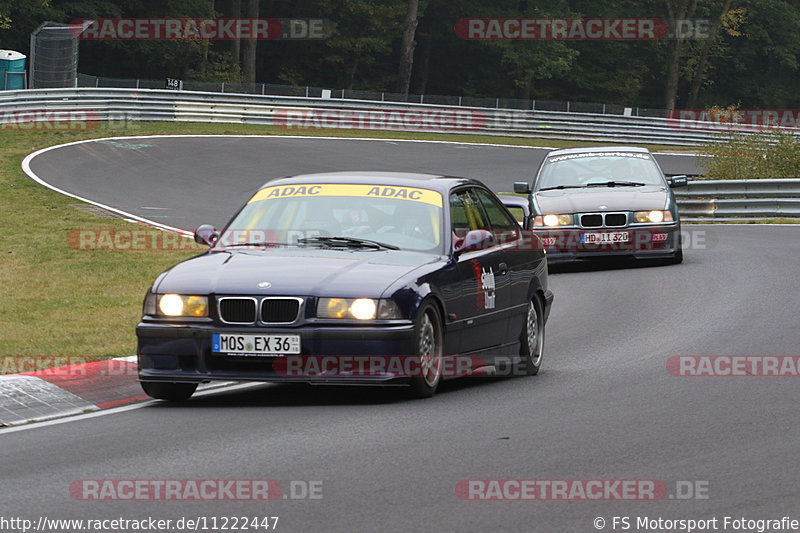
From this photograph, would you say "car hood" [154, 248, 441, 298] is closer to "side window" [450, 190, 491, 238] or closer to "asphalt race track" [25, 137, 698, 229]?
"side window" [450, 190, 491, 238]

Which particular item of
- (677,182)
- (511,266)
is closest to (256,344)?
(511,266)

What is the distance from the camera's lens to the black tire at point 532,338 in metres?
10.5

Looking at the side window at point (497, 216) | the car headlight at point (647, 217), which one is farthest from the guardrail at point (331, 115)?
the side window at point (497, 216)

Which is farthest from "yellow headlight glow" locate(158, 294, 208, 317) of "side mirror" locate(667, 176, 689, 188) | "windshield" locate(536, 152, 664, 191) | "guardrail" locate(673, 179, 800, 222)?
"guardrail" locate(673, 179, 800, 222)

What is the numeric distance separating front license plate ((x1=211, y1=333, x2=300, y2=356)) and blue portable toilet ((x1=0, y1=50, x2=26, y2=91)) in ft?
141

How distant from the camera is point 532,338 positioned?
35.4 ft

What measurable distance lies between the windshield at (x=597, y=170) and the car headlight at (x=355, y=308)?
10.9 meters

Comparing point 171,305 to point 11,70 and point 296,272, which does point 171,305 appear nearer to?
point 296,272

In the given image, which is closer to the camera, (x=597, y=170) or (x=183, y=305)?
(x=183, y=305)

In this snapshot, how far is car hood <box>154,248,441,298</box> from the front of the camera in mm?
8555

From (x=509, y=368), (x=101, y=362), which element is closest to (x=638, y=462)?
(x=509, y=368)

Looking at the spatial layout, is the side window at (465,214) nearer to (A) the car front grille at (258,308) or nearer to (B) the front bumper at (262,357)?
(B) the front bumper at (262,357)

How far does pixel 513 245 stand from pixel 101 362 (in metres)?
3.19

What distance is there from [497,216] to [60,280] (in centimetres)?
703
